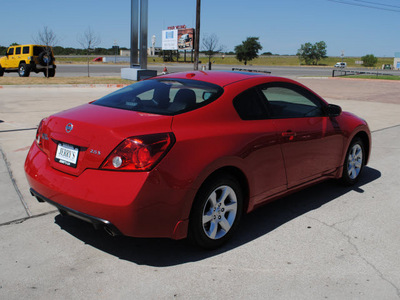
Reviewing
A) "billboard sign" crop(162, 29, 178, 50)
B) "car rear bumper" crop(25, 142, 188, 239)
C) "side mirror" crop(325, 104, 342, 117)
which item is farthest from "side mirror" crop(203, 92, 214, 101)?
"billboard sign" crop(162, 29, 178, 50)

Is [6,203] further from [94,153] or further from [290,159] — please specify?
[290,159]

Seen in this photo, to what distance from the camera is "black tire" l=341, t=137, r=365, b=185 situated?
5234 millimetres

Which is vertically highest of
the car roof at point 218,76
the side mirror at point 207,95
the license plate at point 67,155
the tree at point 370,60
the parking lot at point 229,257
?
the tree at point 370,60

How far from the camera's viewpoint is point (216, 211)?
11.4ft

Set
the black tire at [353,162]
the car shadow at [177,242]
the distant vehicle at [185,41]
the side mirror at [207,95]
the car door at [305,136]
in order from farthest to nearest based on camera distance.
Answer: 1. the distant vehicle at [185,41]
2. the black tire at [353,162]
3. the car door at [305,136]
4. the side mirror at [207,95]
5. the car shadow at [177,242]

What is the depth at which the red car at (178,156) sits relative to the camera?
9.68ft

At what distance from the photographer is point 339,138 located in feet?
16.0

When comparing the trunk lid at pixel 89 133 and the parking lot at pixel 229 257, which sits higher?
the trunk lid at pixel 89 133

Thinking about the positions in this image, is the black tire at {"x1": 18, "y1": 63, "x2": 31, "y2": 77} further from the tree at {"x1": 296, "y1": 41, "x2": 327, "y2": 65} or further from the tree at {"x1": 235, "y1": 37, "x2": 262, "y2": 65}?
the tree at {"x1": 296, "y1": 41, "x2": 327, "y2": 65}

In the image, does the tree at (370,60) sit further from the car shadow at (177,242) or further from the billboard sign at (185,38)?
the car shadow at (177,242)

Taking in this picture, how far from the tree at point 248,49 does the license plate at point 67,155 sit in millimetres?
97299

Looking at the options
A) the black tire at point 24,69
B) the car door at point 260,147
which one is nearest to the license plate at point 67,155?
the car door at point 260,147

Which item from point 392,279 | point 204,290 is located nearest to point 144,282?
point 204,290

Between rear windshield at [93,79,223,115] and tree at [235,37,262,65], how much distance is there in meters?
96.3
